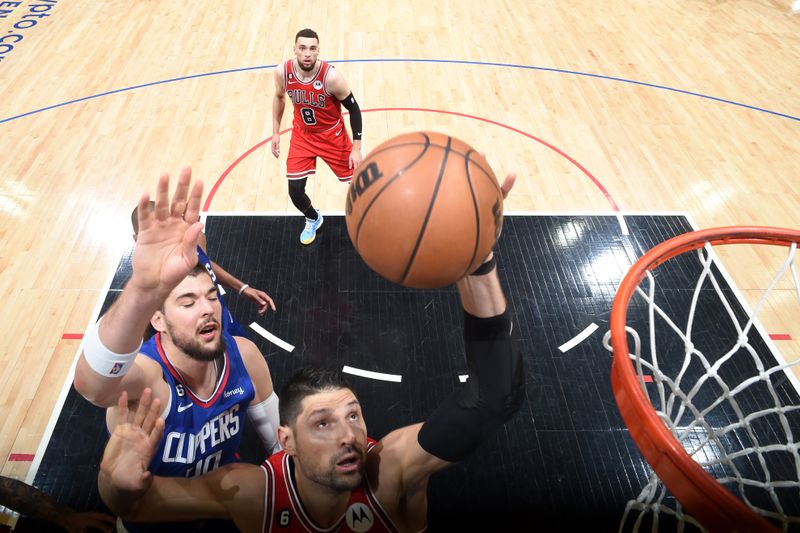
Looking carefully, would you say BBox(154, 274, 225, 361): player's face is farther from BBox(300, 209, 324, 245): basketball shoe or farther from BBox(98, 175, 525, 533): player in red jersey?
BBox(300, 209, 324, 245): basketball shoe

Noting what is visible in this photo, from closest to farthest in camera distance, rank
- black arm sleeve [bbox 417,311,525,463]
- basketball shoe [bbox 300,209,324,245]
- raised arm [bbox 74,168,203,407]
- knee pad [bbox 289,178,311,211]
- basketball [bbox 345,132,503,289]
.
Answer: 1. raised arm [bbox 74,168,203,407]
2. black arm sleeve [bbox 417,311,525,463]
3. basketball [bbox 345,132,503,289]
4. knee pad [bbox 289,178,311,211]
5. basketball shoe [bbox 300,209,324,245]

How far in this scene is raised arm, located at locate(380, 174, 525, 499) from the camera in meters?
1.81

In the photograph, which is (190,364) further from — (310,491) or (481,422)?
(481,422)

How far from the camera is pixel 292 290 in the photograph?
448cm

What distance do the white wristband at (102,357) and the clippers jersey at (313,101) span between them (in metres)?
3.17

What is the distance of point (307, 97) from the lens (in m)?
4.50

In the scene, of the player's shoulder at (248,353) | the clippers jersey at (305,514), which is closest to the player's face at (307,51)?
the player's shoulder at (248,353)

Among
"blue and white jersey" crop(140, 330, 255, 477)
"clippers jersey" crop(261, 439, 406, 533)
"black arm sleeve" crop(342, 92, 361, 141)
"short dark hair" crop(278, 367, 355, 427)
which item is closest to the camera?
"clippers jersey" crop(261, 439, 406, 533)

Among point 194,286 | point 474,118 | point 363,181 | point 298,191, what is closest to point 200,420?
point 194,286

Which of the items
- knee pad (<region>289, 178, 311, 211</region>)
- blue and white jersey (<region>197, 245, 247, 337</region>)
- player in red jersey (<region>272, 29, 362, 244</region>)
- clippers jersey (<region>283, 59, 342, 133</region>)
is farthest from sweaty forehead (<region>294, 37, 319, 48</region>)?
blue and white jersey (<region>197, 245, 247, 337</region>)

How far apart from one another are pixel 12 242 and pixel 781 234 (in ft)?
18.2

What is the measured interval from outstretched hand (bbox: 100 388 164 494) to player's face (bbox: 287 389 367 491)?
49cm

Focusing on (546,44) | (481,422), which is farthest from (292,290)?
(546,44)

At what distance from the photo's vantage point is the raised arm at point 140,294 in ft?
5.46
